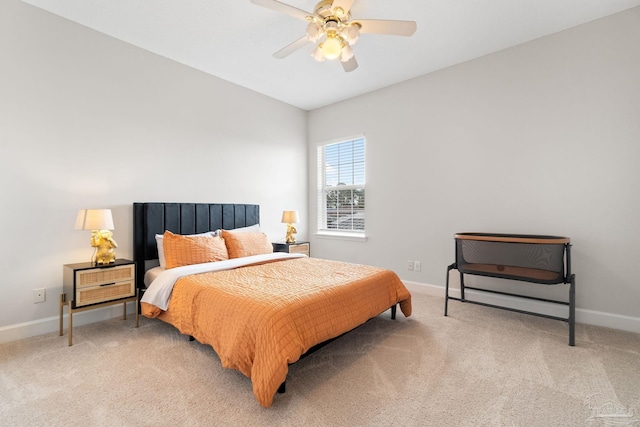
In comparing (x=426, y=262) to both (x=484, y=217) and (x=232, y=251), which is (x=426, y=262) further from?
(x=232, y=251)

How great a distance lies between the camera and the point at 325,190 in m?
4.98

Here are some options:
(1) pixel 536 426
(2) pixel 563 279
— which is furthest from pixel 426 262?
(1) pixel 536 426

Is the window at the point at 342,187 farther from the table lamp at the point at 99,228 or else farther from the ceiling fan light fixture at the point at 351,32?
the table lamp at the point at 99,228

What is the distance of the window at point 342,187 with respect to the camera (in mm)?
4523

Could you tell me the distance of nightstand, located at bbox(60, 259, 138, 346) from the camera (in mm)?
2406

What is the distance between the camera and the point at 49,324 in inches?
103

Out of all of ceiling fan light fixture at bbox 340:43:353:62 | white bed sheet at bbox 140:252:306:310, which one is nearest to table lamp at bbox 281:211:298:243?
white bed sheet at bbox 140:252:306:310

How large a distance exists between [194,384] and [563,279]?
9.46 ft

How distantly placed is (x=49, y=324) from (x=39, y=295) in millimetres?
271

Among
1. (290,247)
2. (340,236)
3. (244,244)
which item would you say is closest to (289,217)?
(290,247)

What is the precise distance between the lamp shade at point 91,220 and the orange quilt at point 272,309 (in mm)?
781

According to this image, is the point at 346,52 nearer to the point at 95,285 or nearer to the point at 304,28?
the point at 304,28

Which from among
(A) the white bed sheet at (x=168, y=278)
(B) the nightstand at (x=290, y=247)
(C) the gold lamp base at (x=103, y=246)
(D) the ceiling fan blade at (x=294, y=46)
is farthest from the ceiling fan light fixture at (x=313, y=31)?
(B) the nightstand at (x=290, y=247)

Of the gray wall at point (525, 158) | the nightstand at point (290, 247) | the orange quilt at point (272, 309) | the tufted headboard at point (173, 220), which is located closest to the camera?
the orange quilt at point (272, 309)
